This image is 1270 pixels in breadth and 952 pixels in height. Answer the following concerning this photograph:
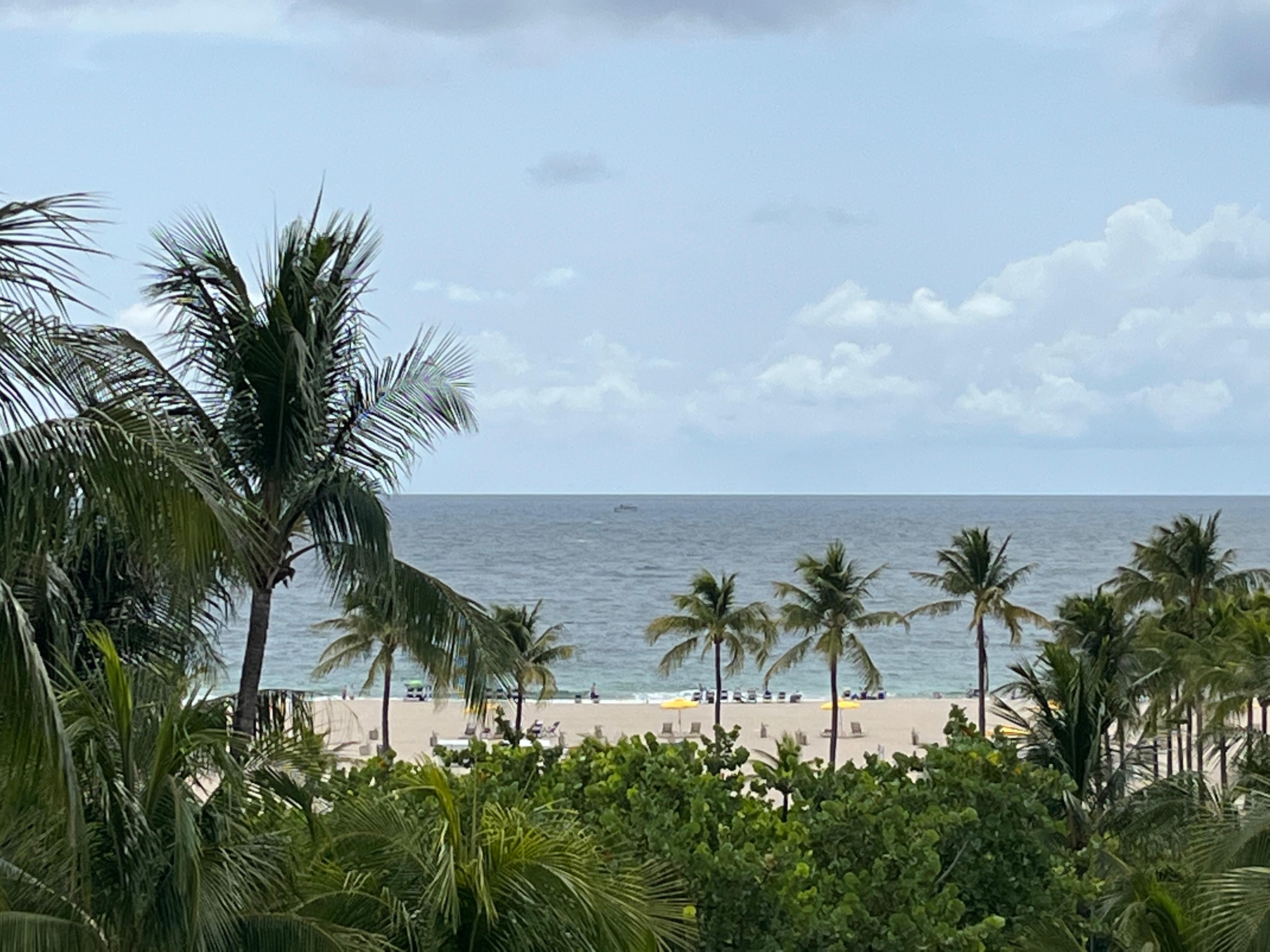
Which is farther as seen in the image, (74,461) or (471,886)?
(471,886)

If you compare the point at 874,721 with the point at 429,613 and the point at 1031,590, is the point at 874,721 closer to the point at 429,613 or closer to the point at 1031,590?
the point at 429,613

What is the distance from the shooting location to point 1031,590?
117375mm

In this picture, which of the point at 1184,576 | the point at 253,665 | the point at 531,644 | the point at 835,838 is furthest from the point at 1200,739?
the point at 531,644

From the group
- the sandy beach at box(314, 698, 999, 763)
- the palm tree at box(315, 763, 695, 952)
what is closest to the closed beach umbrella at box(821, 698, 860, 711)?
the sandy beach at box(314, 698, 999, 763)

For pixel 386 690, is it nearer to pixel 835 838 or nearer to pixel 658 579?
pixel 835 838

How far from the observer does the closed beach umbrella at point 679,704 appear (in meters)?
56.5

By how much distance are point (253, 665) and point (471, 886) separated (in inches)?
171

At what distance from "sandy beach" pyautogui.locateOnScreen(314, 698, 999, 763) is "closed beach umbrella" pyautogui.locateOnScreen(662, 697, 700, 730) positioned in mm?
383

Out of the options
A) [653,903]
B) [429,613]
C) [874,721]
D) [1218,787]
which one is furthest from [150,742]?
[874,721]

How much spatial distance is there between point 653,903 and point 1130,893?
24.2ft

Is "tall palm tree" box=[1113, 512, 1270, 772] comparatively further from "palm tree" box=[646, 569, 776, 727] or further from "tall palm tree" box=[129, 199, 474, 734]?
"tall palm tree" box=[129, 199, 474, 734]

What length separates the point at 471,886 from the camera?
7266 millimetres

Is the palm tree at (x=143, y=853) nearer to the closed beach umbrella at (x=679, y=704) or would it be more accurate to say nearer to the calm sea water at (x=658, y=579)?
the calm sea water at (x=658, y=579)

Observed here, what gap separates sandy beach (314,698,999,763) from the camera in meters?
49.0
